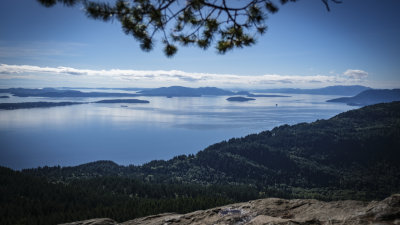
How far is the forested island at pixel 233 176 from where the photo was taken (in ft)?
184

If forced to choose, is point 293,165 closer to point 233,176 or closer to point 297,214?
point 233,176

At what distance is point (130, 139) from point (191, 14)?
189289 millimetres

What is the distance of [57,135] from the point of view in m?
188

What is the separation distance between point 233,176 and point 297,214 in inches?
5124

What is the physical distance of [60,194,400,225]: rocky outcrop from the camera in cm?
384

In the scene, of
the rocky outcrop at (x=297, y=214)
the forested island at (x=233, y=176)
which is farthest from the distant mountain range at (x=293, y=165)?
the rocky outcrop at (x=297, y=214)

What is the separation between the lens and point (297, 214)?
5133 millimetres

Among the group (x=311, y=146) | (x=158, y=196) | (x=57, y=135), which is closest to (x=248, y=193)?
(x=158, y=196)

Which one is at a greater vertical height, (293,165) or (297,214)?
(297,214)

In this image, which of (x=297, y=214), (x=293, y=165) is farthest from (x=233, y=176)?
(x=297, y=214)

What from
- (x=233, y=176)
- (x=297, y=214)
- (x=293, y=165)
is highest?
(x=297, y=214)

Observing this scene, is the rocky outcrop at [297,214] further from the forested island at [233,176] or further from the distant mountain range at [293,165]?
the distant mountain range at [293,165]

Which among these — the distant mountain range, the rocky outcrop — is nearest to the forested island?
the distant mountain range

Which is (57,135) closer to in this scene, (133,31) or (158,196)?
(158,196)
